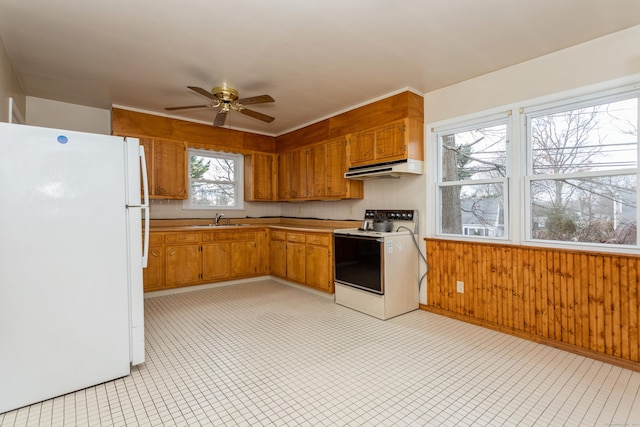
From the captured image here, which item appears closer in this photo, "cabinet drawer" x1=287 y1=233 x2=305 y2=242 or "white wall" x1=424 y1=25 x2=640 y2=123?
"white wall" x1=424 y1=25 x2=640 y2=123

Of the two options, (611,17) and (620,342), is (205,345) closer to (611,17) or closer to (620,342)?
(620,342)

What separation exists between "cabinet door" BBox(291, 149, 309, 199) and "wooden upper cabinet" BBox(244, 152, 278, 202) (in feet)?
1.63

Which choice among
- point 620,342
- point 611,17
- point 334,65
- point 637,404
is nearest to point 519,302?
point 620,342

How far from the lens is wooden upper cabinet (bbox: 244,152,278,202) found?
5.49 m

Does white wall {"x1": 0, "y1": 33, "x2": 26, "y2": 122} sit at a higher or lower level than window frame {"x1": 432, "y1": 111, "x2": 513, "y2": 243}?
higher

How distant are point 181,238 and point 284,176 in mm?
2008

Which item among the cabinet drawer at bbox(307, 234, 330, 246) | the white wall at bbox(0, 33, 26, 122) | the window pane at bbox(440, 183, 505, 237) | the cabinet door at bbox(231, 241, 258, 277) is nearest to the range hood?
the window pane at bbox(440, 183, 505, 237)

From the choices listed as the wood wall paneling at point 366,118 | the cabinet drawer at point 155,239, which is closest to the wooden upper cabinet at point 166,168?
the cabinet drawer at point 155,239

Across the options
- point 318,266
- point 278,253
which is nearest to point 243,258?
point 278,253

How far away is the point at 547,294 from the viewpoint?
277 centimetres

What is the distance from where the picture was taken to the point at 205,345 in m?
2.74

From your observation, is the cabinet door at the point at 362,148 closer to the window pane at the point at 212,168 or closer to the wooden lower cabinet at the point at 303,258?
the wooden lower cabinet at the point at 303,258

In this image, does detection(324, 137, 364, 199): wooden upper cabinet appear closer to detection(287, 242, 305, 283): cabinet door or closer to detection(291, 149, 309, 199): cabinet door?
detection(291, 149, 309, 199): cabinet door

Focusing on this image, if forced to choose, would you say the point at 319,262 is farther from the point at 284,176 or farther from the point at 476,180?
the point at 476,180
